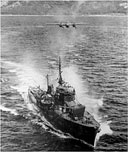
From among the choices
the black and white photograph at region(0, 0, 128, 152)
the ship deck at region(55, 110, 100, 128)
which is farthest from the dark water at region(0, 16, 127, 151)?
the ship deck at region(55, 110, 100, 128)

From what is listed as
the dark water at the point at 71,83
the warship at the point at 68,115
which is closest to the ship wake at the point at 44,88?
the dark water at the point at 71,83

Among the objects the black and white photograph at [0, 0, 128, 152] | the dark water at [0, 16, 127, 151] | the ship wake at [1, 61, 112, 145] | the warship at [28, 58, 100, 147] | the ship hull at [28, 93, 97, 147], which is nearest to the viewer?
the ship hull at [28, 93, 97, 147]

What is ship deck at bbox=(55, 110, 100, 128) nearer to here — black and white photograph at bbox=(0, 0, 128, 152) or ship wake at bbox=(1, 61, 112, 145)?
black and white photograph at bbox=(0, 0, 128, 152)

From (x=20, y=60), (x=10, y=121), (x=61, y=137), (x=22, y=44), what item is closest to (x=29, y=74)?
(x=20, y=60)

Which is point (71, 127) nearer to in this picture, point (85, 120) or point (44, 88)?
point (85, 120)

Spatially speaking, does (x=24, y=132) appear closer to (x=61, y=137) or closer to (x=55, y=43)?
(x=61, y=137)

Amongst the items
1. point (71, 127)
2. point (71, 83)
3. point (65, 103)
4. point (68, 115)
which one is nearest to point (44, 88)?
point (71, 83)

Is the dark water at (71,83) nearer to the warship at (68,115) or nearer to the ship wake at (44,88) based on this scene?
the ship wake at (44,88)
